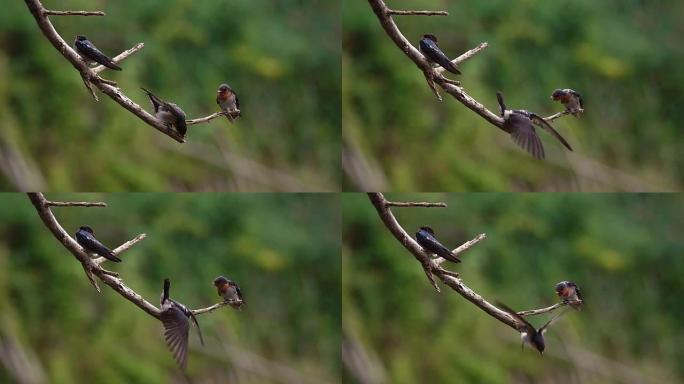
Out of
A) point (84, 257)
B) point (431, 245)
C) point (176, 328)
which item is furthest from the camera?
point (431, 245)

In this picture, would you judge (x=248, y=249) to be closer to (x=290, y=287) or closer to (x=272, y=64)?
(x=290, y=287)

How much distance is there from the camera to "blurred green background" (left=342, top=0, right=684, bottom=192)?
201 inches

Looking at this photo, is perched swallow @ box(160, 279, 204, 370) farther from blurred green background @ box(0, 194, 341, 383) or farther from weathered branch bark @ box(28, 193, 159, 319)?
blurred green background @ box(0, 194, 341, 383)

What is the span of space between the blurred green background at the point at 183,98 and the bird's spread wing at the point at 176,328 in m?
1.24

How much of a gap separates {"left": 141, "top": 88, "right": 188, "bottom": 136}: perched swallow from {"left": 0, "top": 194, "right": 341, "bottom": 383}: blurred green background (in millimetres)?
1073

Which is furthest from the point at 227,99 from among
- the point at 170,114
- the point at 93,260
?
the point at 93,260

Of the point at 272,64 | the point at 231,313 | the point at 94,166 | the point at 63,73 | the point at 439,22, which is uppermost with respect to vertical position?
the point at 439,22

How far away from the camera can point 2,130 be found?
201 inches

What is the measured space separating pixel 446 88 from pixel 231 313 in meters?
1.83

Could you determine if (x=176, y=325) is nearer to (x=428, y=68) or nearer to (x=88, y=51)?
(x=88, y=51)

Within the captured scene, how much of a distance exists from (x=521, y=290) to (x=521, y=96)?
962 mm

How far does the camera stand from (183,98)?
5.12 metres

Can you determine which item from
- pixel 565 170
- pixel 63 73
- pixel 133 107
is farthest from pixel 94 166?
pixel 565 170

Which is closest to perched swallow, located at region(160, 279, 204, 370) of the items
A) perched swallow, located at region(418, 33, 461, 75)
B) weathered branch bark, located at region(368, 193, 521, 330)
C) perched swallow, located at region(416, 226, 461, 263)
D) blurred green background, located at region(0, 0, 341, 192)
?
weathered branch bark, located at region(368, 193, 521, 330)
